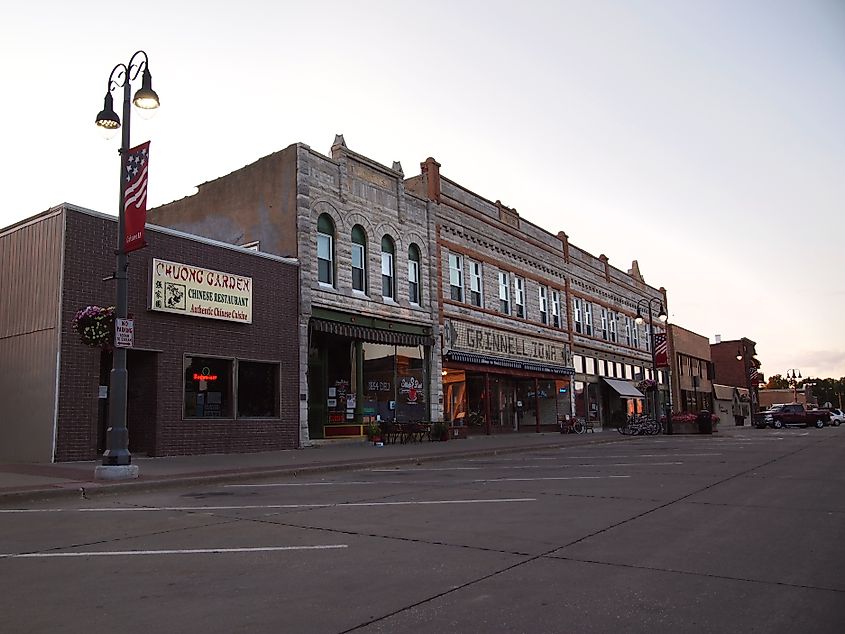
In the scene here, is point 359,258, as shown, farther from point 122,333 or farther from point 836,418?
point 836,418

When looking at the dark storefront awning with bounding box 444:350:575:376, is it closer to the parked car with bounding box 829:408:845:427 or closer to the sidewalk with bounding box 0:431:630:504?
the sidewalk with bounding box 0:431:630:504

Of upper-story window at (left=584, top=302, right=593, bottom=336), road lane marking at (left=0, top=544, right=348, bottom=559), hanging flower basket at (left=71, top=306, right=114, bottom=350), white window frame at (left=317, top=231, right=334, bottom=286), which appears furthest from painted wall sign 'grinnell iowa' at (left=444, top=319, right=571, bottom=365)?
road lane marking at (left=0, top=544, right=348, bottom=559)

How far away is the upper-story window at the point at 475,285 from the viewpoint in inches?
1233

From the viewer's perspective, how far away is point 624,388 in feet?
147

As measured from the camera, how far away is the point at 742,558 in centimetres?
640

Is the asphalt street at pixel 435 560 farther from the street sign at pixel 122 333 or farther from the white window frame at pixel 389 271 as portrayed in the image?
the white window frame at pixel 389 271

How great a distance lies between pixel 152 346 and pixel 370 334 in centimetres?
833

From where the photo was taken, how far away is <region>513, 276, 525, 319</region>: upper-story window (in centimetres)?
3478

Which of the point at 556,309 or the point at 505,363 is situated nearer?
the point at 505,363

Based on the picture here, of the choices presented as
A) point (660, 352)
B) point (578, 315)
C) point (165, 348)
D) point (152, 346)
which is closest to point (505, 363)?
point (660, 352)

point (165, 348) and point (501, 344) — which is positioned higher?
point (501, 344)

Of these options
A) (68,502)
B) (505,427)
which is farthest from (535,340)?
(68,502)

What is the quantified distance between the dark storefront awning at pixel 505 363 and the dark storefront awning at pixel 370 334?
1.67m

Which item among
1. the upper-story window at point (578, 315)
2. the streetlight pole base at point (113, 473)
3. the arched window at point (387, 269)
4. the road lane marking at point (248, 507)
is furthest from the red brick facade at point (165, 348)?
the upper-story window at point (578, 315)
